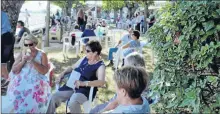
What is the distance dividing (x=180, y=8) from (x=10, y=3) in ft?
14.1

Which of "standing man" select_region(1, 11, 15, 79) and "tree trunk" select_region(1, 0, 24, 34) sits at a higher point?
"tree trunk" select_region(1, 0, 24, 34)

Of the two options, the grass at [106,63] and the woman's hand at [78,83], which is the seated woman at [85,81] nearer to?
the woman's hand at [78,83]

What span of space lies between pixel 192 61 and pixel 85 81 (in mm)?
1566

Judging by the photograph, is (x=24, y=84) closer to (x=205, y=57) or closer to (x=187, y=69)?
(x=187, y=69)

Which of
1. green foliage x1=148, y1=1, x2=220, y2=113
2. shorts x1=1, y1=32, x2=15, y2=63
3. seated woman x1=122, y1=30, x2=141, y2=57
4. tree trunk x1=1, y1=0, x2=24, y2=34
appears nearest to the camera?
green foliage x1=148, y1=1, x2=220, y2=113

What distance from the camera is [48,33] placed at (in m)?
11.3

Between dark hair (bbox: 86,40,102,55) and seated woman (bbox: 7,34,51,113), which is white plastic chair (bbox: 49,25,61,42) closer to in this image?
dark hair (bbox: 86,40,102,55)

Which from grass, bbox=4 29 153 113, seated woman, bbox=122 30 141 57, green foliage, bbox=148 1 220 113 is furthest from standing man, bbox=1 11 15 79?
green foliage, bbox=148 1 220 113

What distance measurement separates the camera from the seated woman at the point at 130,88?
2.29m

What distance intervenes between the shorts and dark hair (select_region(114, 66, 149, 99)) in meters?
3.54

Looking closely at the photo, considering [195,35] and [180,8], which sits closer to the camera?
[195,35]

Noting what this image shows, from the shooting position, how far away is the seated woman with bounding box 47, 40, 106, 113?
3.83 meters

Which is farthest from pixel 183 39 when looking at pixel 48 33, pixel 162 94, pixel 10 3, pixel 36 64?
pixel 48 33

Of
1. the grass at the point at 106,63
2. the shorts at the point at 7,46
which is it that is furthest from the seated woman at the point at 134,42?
the shorts at the point at 7,46
